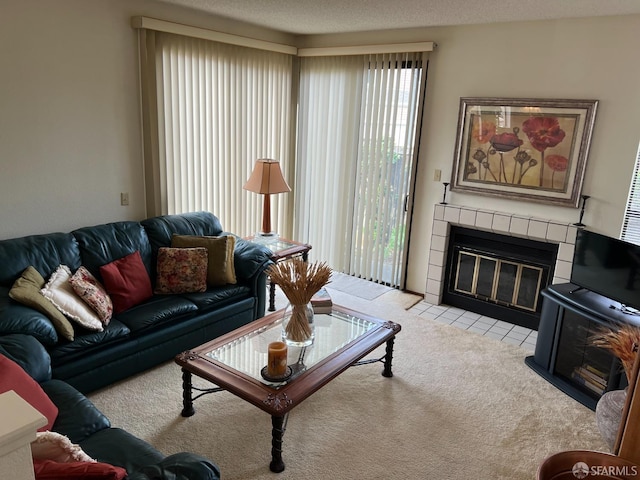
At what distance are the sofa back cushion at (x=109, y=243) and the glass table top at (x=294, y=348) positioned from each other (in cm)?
117

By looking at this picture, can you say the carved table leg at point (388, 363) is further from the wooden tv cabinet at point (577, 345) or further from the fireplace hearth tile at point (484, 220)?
the fireplace hearth tile at point (484, 220)

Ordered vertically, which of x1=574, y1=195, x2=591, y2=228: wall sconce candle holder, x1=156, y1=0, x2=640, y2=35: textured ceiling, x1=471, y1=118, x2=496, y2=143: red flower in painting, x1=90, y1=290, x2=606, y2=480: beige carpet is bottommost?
x1=90, y1=290, x2=606, y2=480: beige carpet

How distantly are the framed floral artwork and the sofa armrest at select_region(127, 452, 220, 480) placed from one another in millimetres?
3424

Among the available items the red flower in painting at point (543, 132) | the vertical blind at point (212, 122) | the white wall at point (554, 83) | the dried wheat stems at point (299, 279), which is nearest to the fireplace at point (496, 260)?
the white wall at point (554, 83)

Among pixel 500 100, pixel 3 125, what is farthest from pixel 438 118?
pixel 3 125

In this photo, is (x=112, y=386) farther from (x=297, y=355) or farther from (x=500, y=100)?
(x=500, y=100)

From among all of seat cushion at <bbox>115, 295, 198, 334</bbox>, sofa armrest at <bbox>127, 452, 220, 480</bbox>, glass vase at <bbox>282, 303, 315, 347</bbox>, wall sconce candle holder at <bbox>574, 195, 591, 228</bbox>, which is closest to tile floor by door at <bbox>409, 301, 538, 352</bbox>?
wall sconce candle holder at <bbox>574, 195, 591, 228</bbox>

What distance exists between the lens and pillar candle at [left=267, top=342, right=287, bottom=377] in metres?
2.38

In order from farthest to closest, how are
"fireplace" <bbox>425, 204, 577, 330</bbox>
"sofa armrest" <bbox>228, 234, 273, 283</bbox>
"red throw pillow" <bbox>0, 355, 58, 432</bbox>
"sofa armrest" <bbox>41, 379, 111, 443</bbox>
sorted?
"fireplace" <bbox>425, 204, 577, 330</bbox> < "sofa armrest" <bbox>228, 234, 273, 283</bbox> < "sofa armrest" <bbox>41, 379, 111, 443</bbox> < "red throw pillow" <bbox>0, 355, 58, 432</bbox>

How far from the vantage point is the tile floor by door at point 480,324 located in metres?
3.97

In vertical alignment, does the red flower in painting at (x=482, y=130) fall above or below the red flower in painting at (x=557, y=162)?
above

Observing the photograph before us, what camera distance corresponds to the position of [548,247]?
13.2ft

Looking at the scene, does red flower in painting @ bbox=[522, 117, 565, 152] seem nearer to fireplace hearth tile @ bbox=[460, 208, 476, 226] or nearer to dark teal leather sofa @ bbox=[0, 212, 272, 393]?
fireplace hearth tile @ bbox=[460, 208, 476, 226]

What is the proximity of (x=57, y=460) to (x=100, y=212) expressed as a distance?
255 cm
